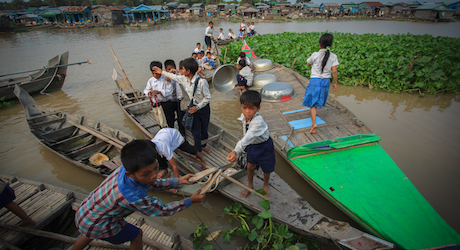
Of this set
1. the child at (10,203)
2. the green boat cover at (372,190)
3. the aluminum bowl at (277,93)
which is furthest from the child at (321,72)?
the child at (10,203)

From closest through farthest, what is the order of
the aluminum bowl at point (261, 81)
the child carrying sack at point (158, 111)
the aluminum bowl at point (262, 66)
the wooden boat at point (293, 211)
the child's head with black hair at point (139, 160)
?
the child's head with black hair at point (139, 160), the wooden boat at point (293, 211), the child carrying sack at point (158, 111), the aluminum bowl at point (261, 81), the aluminum bowl at point (262, 66)

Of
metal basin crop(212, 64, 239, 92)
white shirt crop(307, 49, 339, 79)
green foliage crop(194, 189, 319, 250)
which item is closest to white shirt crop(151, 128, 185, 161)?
green foliage crop(194, 189, 319, 250)

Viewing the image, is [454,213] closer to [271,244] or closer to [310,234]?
[310,234]

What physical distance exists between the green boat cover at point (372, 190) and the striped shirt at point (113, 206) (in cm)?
239

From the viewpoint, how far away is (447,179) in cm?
373

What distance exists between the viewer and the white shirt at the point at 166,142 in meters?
2.58

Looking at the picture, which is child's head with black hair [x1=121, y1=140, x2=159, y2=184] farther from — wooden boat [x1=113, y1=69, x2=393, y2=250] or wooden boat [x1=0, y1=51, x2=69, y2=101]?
wooden boat [x1=0, y1=51, x2=69, y2=101]

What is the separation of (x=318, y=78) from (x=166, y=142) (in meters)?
3.25

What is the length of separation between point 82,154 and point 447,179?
737 cm

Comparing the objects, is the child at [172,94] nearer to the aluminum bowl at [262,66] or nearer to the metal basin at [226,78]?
the metal basin at [226,78]

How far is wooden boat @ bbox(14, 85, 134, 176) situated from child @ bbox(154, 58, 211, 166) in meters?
1.78

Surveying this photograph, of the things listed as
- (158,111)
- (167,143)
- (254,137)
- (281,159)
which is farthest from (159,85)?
(281,159)

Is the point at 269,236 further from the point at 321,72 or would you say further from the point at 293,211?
the point at 321,72

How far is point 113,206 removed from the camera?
165 centimetres
